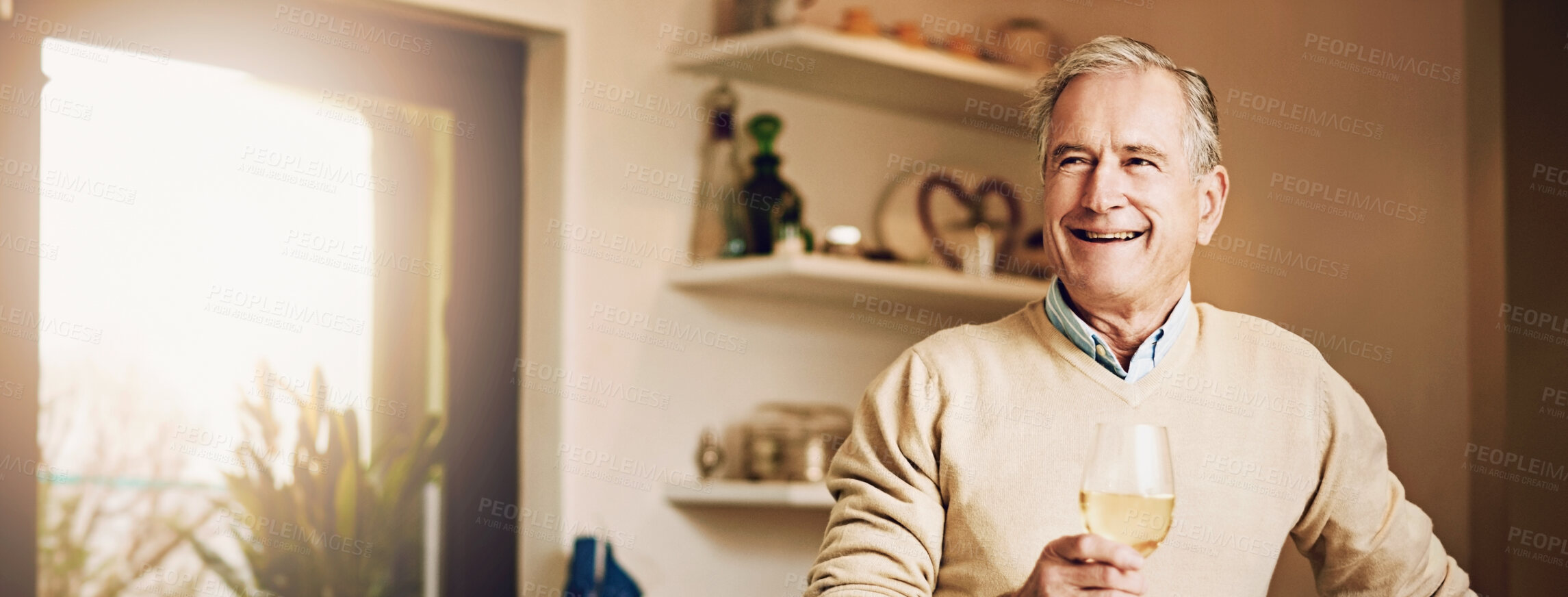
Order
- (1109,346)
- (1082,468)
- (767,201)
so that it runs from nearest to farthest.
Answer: (1082,468) → (1109,346) → (767,201)

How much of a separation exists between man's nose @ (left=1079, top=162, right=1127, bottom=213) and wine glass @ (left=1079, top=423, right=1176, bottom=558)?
349mm

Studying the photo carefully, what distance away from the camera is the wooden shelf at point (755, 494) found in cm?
246

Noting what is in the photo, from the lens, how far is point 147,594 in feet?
7.18

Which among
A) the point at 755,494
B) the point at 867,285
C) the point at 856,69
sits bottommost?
the point at 755,494

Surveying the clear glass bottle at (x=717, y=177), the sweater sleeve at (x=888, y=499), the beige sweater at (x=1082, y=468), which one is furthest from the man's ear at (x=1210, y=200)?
the clear glass bottle at (x=717, y=177)

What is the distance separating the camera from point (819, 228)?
9.38ft

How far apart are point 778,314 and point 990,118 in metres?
0.75

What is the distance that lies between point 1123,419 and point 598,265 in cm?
146

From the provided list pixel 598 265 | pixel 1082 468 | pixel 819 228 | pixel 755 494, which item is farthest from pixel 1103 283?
pixel 819 228

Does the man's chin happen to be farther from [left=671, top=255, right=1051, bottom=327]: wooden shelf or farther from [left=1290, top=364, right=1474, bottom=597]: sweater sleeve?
→ [left=671, top=255, right=1051, bottom=327]: wooden shelf

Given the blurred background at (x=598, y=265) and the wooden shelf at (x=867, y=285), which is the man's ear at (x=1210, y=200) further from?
the wooden shelf at (x=867, y=285)

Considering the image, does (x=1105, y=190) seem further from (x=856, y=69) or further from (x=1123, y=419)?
(x=856, y=69)

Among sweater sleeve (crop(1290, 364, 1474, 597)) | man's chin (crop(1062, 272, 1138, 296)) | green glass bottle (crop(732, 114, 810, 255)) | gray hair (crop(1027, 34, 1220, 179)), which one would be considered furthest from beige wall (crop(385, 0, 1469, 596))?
man's chin (crop(1062, 272, 1138, 296))

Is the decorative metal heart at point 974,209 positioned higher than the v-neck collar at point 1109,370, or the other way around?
the decorative metal heart at point 974,209
